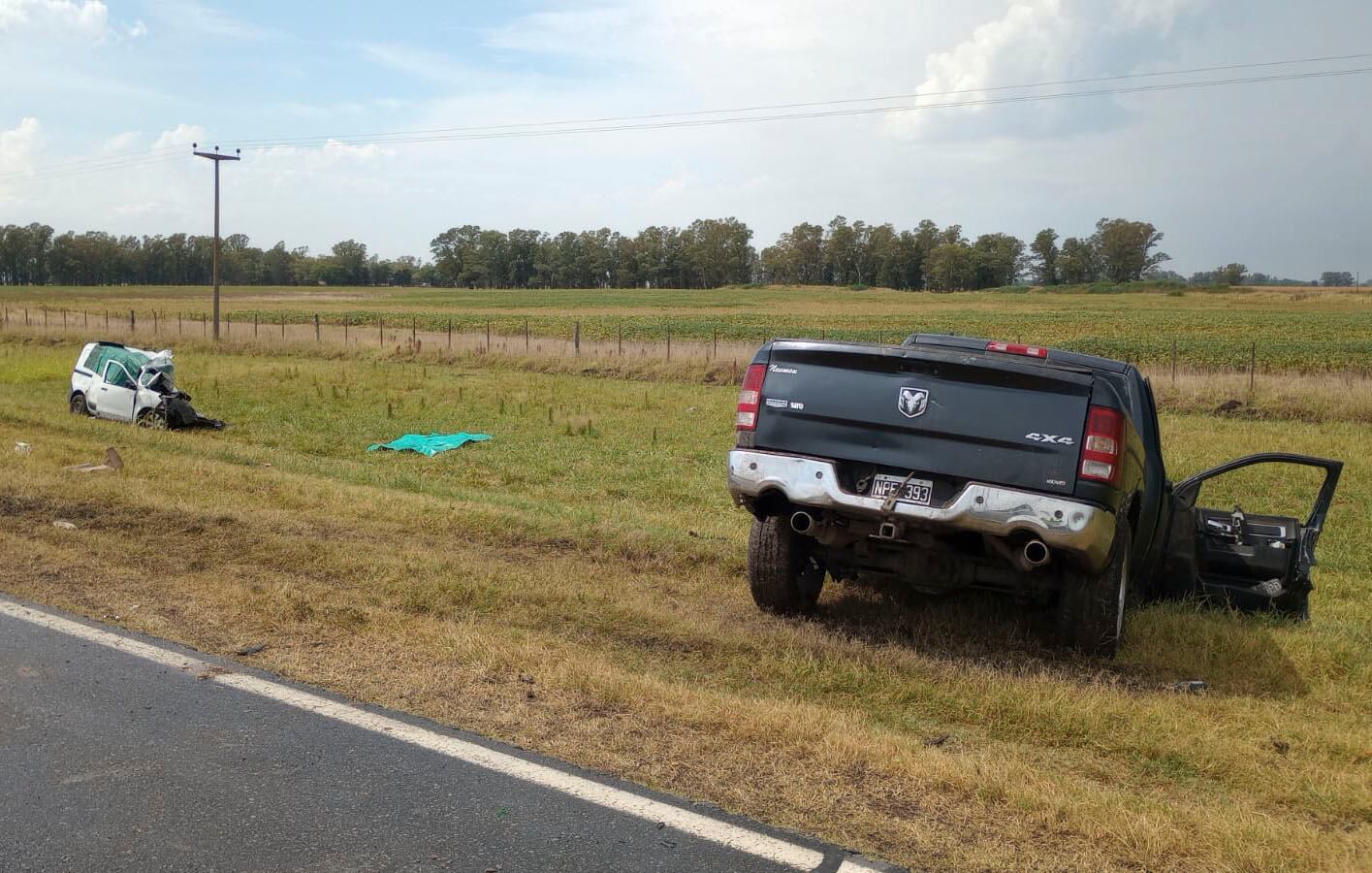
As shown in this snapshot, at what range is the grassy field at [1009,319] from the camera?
135 ft

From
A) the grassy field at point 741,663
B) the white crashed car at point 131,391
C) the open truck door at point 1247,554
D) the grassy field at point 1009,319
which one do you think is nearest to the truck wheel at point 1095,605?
the grassy field at point 741,663

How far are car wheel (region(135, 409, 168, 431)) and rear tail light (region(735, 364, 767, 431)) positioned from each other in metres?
14.2

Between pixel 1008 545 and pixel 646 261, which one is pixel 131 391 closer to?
pixel 1008 545

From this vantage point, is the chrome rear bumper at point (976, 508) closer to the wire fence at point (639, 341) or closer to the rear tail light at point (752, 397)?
the rear tail light at point (752, 397)

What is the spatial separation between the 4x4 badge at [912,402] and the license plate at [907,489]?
0.34 m

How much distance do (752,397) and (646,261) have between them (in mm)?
159193

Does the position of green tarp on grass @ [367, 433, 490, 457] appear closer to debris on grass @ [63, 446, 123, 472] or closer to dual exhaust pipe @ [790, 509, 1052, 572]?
debris on grass @ [63, 446, 123, 472]

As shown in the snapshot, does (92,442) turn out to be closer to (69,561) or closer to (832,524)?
(69,561)

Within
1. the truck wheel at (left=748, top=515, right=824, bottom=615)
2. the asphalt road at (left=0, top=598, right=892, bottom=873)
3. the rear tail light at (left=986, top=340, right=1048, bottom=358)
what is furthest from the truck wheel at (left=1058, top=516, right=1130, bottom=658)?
the asphalt road at (left=0, top=598, right=892, bottom=873)

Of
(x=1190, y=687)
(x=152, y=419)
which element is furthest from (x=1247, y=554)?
(x=152, y=419)

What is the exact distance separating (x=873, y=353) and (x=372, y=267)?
599 ft

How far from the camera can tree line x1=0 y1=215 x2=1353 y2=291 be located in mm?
142000

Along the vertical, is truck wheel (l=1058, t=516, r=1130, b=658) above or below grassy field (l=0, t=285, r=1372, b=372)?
below

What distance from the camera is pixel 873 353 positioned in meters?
5.67
